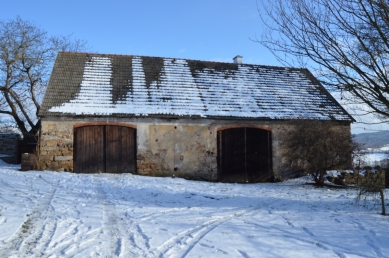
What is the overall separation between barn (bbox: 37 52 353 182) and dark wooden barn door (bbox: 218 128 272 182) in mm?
40

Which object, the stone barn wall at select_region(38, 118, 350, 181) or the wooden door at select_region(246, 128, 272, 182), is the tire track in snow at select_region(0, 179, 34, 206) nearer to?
the stone barn wall at select_region(38, 118, 350, 181)

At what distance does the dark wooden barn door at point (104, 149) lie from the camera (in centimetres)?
1256

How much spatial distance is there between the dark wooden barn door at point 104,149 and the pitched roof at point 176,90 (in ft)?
2.32

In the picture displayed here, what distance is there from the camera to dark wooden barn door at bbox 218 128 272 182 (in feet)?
44.7

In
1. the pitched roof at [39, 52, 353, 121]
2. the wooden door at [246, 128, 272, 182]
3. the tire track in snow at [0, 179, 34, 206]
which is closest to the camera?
the tire track in snow at [0, 179, 34, 206]

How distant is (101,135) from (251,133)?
5834 millimetres

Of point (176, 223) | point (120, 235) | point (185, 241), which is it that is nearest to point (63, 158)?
point (176, 223)

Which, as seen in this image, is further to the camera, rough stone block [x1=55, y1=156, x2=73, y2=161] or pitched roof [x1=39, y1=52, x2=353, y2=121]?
pitched roof [x1=39, y1=52, x2=353, y2=121]

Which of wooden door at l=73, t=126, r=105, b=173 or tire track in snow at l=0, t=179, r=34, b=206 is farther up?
wooden door at l=73, t=126, r=105, b=173

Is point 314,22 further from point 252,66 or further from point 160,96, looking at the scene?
point 252,66

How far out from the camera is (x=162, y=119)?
13.0 m

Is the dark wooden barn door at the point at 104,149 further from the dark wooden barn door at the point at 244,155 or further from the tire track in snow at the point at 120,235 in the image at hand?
the tire track in snow at the point at 120,235

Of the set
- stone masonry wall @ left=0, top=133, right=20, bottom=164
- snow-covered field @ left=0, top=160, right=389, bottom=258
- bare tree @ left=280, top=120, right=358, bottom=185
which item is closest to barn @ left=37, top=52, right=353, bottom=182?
bare tree @ left=280, top=120, right=358, bottom=185

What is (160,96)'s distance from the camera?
13828mm
